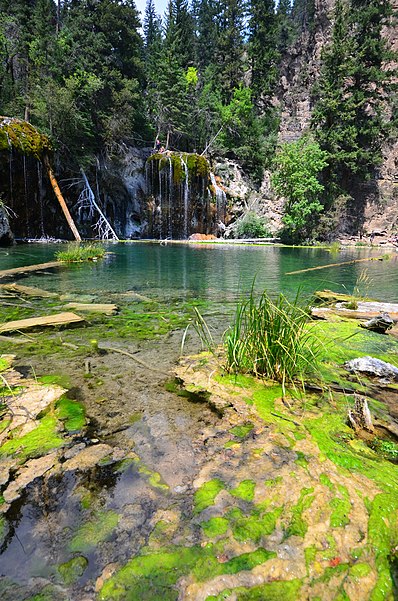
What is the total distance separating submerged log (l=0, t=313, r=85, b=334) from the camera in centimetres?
428

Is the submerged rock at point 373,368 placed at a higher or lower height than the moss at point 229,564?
higher

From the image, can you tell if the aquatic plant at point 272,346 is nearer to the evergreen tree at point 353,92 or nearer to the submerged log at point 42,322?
the submerged log at point 42,322

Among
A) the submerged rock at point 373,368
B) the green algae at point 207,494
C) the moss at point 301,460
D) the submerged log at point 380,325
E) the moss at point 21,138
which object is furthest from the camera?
the moss at point 21,138

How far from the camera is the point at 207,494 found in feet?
5.57

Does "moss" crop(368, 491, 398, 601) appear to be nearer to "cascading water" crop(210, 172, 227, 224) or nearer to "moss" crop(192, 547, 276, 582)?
"moss" crop(192, 547, 276, 582)

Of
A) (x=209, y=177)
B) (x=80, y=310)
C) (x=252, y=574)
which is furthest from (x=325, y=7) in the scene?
(x=252, y=574)

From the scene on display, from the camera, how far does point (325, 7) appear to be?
44188mm

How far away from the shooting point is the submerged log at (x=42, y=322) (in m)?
4.28

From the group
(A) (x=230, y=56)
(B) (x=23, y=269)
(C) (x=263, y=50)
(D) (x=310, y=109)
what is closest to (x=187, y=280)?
(B) (x=23, y=269)

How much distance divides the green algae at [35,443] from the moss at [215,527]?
1071 mm

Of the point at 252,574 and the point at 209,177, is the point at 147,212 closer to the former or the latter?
the point at 209,177

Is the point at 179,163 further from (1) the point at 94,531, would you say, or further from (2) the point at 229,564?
(2) the point at 229,564

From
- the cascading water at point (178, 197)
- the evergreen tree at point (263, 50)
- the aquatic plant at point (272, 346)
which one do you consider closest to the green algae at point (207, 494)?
the aquatic plant at point (272, 346)

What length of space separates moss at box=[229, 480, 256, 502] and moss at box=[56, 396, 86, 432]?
1141 millimetres
